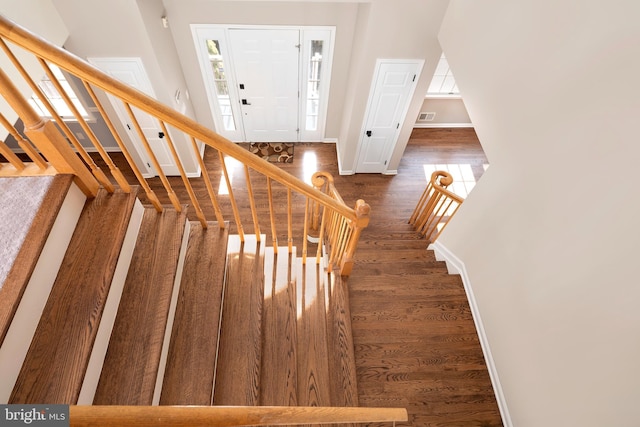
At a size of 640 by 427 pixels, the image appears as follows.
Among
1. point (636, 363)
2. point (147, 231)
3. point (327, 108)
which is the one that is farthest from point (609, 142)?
point (327, 108)

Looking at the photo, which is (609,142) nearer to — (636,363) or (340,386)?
(636,363)

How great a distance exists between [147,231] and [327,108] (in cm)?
390

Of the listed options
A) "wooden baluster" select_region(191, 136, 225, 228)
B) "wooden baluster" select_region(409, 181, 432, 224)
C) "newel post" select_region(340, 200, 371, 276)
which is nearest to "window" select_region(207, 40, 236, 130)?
"wooden baluster" select_region(191, 136, 225, 228)

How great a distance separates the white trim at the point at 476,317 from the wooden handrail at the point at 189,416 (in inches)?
85.5

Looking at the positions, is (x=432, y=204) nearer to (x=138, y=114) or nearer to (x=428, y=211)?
(x=428, y=211)

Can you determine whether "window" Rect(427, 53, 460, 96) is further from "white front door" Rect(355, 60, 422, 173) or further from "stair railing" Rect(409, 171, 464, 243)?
"stair railing" Rect(409, 171, 464, 243)

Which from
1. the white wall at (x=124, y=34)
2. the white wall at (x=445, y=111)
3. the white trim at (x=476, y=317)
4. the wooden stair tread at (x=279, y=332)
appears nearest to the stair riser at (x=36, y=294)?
the wooden stair tread at (x=279, y=332)

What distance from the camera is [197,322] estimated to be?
1.82m

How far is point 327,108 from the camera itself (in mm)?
5227

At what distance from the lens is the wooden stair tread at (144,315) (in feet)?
4.86

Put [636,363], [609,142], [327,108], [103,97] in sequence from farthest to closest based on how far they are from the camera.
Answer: [327,108]
[103,97]
[609,142]
[636,363]

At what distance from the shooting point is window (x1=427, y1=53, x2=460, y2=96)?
A: 537 centimetres

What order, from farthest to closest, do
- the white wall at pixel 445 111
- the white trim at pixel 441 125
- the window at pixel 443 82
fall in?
the white trim at pixel 441 125
the white wall at pixel 445 111
the window at pixel 443 82

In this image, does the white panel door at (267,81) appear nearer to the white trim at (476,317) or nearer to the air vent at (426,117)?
the air vent at (426,117)
